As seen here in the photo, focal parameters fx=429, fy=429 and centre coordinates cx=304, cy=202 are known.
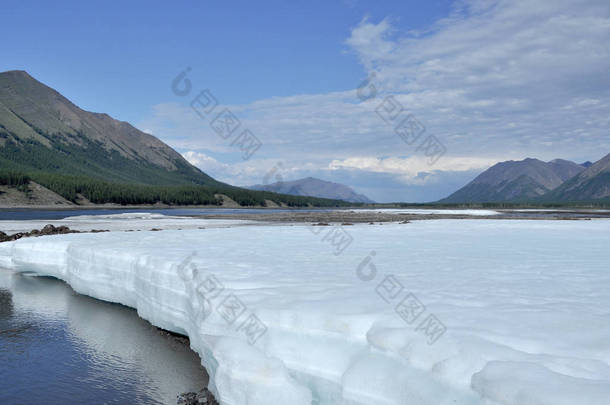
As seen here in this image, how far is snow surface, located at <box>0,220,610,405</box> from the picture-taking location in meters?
4.66

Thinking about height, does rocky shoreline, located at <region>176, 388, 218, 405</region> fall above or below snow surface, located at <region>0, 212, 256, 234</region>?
below

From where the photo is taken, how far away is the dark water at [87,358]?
8438 millimetres

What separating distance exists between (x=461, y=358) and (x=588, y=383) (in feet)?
4.04

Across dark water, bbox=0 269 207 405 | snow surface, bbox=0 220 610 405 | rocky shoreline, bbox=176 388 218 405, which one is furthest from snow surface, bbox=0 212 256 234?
rocky shoreline, bbox=176 388 218 405

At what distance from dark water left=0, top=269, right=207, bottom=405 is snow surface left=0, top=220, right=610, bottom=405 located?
764 mm

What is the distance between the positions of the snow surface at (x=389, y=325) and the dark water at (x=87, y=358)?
0.76 meters

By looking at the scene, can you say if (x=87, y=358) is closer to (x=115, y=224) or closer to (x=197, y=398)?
(x=197, y=398)

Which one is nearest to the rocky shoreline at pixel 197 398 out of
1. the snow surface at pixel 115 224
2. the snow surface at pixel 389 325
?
the snow surface at pixel 389 325

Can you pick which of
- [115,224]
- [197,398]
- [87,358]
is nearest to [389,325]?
[197,398]

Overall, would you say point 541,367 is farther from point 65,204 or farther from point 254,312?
point 65,204

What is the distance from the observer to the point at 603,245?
16.2m

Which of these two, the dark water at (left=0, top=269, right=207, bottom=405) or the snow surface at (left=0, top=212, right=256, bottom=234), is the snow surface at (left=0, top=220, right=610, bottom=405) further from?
the snow surface at (left=0, top=212, right=256, bottom=234)

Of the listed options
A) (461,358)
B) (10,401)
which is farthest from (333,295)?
(10,401)

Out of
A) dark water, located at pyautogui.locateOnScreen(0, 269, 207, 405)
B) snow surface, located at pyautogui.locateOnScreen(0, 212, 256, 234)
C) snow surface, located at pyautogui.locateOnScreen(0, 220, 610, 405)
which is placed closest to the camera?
snow surface, located at pyautogui.locateOnScreen(0, 220, 610, 405)
